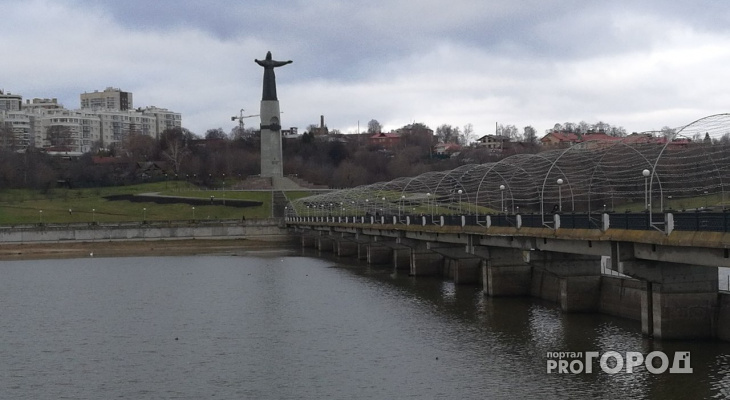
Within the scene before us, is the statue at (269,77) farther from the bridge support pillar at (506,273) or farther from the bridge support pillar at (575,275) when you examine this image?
the bridge support pillar at (575,275)

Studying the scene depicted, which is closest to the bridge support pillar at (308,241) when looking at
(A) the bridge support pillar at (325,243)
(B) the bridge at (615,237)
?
(A) the bridge support pillar at (325,243)

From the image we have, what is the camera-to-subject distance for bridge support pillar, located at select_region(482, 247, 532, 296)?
6103cm

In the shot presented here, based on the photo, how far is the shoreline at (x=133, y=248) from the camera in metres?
124

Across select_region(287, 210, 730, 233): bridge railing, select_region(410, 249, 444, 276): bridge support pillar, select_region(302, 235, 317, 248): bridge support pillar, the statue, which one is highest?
the statue

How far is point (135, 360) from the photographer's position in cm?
4400

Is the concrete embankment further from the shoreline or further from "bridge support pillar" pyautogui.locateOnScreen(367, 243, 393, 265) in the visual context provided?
"bridge support pillar" pyautogui.locateOnScreen(367, 243, 393, 265)

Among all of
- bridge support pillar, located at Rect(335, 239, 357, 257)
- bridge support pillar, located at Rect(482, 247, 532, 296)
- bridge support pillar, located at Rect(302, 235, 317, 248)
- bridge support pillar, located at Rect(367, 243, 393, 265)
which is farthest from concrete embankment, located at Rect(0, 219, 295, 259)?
bridge support pillar, located at Rect(482, 247, 532, 296)

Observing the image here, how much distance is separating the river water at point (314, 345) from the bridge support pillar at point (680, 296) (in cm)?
71

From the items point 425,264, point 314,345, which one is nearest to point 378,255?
point 425,264

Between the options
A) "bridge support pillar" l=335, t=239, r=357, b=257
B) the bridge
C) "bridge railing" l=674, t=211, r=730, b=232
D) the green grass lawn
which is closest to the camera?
"bridge railing" l=674, t=211, r=730, b=232

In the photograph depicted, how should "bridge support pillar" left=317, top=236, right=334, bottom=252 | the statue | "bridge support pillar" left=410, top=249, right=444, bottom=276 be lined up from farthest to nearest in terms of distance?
1. the statue
2. "bridge support pillar" left=317, top=236, right=334, bottom=252
3. "bridge support pillar" left=410, top=249, right=444, bottom=276

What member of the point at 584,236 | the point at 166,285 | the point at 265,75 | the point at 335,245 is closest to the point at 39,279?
the point at 166,285

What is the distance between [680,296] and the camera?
40625 millimetres

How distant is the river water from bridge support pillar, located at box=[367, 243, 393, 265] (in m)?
23.3
